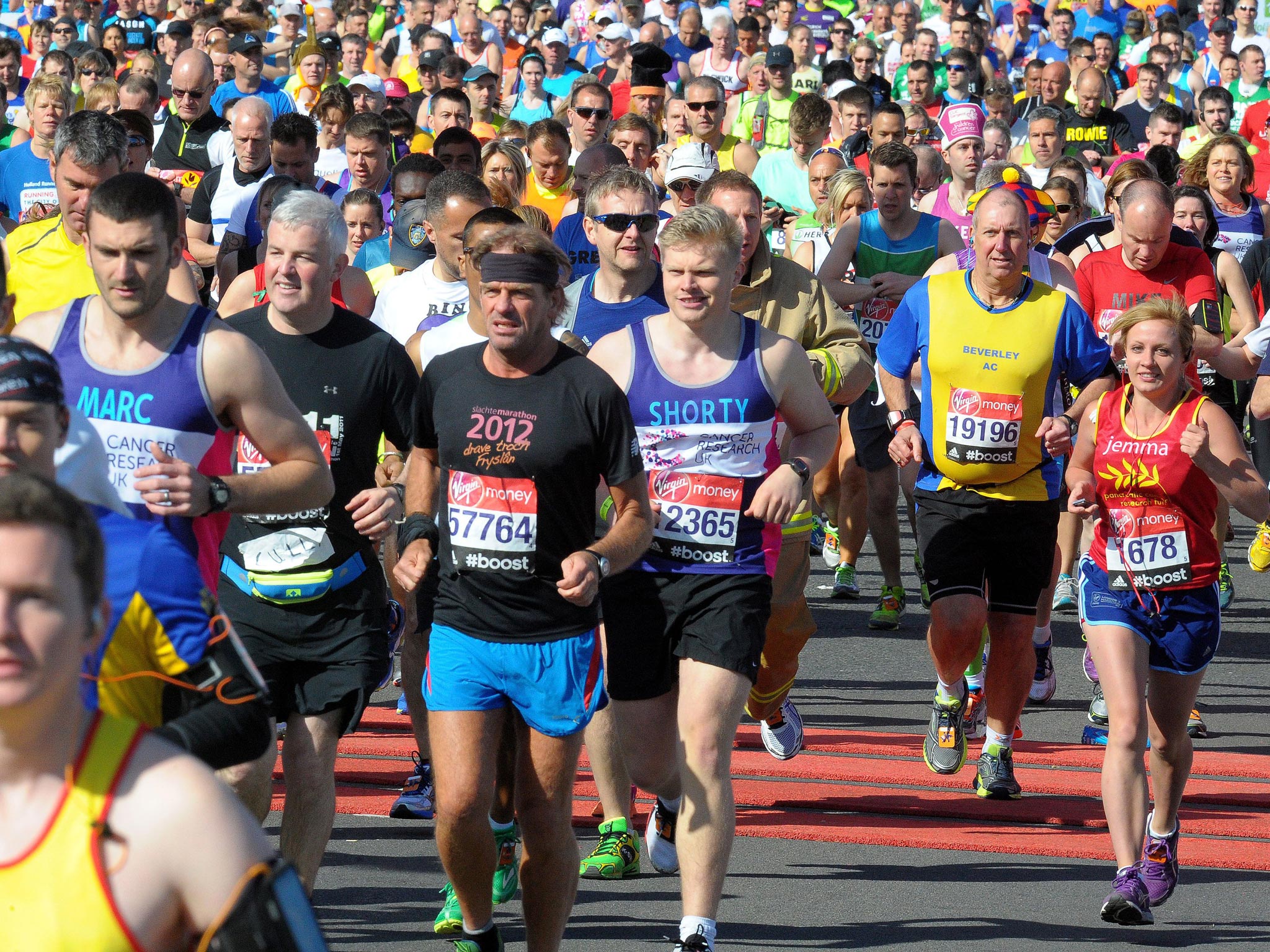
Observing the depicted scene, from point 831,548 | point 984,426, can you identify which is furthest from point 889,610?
point 984,426

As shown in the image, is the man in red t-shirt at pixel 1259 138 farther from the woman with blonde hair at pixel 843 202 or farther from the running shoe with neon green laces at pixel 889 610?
the running shoe with neon green laces at pixel 889 610

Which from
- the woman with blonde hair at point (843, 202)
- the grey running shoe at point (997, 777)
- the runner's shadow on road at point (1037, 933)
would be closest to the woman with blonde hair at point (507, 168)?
the woman with blonde hair at point (843, 202)

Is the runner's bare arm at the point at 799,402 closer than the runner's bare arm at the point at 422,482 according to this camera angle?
No

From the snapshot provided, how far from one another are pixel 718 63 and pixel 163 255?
45.1ft

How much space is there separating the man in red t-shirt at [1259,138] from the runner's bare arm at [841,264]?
20.6 ft

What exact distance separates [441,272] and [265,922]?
517 cm

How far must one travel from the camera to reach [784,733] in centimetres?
728

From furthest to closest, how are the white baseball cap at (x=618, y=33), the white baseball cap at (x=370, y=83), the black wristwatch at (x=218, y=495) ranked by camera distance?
the white baseball cap at (x=618, y=33), the white baseball cap at (x=370, y=83), the black wristwatch at (x=218, y=495)

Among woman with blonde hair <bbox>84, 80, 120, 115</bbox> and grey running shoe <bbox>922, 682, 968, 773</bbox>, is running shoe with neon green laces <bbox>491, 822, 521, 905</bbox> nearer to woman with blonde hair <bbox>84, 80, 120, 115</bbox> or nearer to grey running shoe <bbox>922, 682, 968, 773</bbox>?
grey running shoe <bbox>922, 682, 968, 773</bbox>

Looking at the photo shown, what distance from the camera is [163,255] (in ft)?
14.7

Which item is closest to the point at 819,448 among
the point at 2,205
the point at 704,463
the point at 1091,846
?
the point at 704,463

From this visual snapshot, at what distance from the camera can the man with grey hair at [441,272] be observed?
7117 millimetres

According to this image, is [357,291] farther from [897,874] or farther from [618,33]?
[618,33]

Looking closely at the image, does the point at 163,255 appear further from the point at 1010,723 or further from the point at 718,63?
the point at 718,63
